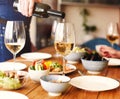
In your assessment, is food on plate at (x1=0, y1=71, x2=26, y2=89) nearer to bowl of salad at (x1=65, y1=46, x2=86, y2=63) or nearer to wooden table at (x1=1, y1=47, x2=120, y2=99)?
wooden table at (x1=1, y1=47, x2=120, y2=99)

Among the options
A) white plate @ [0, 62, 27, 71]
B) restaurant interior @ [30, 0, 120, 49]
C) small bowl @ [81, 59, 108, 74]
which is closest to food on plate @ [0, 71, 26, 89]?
white plate @ [0, 62, 27, 71]

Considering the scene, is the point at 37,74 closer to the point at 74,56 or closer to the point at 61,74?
the point at 61,74

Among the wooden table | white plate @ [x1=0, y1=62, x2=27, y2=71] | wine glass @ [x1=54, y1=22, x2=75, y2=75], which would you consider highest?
wine glass @ [x1=54, y1=22, x2=75, y2=75]

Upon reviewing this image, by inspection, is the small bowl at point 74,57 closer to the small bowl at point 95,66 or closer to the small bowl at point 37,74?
the small bowl at point 95,66

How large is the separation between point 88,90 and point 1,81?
333 millimetres

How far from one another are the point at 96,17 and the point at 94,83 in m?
3.52

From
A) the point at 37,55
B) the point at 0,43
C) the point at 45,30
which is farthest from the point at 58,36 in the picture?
the point at 45,30

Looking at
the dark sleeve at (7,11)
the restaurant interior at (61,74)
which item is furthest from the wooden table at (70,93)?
the dark sleeve at (7,11)

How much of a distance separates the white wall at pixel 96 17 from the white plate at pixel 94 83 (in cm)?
344

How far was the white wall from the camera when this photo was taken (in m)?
4.54

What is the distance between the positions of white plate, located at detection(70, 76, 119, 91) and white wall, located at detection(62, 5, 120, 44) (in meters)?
3.44

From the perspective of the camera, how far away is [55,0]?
4523 millimetres

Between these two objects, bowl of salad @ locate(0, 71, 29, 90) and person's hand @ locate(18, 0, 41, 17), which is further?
person's hand @ locate(18, 0, 41, 17)

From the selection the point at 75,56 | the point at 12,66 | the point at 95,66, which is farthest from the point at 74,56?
the point at 12,66
